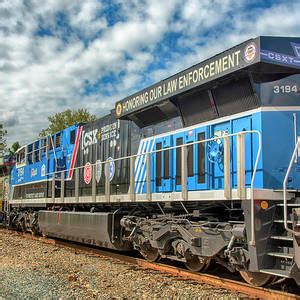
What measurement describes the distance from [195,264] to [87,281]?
2192 millimetres

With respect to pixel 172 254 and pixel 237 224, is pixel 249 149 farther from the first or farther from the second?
pixel 172 254

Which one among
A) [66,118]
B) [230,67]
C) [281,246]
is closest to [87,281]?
[281,246]

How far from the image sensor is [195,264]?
8398 mm

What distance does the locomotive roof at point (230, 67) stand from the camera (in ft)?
21.4

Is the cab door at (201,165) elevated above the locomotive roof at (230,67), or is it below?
below

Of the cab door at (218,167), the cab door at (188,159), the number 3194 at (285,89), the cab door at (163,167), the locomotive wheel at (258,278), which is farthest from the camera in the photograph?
the cab door at (163,167)

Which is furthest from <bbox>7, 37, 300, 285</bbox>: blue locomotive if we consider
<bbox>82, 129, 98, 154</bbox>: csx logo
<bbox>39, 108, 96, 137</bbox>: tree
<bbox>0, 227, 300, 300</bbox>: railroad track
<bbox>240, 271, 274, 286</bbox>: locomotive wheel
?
<bbox>39, 108, 96, 137</bbox>: tree

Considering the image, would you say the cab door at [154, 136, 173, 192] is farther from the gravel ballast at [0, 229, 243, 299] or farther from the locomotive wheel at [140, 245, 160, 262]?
the gravel ballast at [0, 229, 243, 299]

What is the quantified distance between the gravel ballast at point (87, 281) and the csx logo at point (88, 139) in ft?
12.2

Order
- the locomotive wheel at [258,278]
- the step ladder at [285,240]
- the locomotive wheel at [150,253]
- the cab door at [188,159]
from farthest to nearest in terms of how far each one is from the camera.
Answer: the locomotive wheel at [150,253] < the cab door at [188,159] < the locomotive wheel at [258,278] < the step ladder at [285,240]

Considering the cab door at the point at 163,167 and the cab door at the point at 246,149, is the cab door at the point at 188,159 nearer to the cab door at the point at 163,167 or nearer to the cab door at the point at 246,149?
the cab door at the point at 163,167

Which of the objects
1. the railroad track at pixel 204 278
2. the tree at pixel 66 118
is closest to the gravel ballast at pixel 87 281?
the railroad track at pixel 204 278

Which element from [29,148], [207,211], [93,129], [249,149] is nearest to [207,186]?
[207,211]

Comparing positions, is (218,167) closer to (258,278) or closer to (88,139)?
(258,278)
